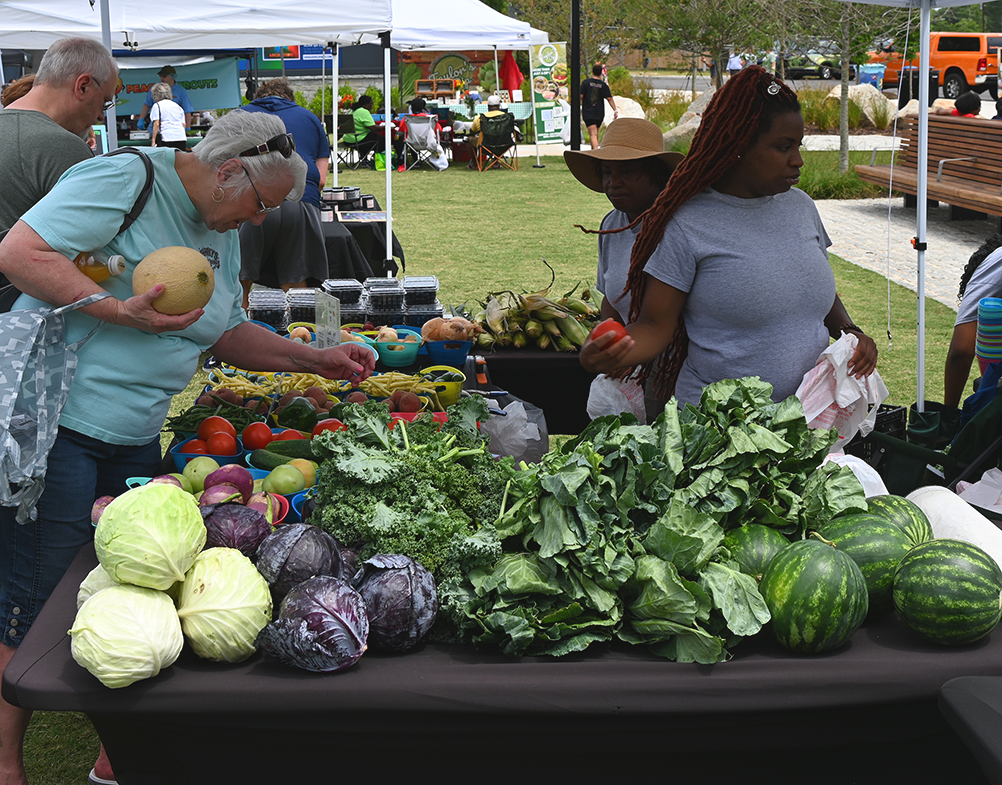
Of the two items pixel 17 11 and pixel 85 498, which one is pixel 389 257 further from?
pixel 85 498

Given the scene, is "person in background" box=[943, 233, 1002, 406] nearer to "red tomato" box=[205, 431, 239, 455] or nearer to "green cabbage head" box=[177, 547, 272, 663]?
→ "red tomato" box=[205, 431, 239, 455]

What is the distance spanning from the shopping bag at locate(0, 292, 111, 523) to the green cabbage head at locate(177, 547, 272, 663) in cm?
63

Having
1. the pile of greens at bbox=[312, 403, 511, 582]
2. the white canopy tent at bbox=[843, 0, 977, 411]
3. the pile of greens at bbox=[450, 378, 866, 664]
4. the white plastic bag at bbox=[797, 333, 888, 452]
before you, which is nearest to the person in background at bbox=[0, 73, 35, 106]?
the pile of greens at bbox=[312, 403, 511, 582]

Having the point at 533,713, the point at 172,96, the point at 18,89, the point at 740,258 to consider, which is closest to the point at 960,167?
the point at 740,258

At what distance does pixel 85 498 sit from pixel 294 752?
97 cm

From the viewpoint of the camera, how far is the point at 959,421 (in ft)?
12.1

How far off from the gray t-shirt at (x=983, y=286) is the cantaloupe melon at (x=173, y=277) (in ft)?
10.4

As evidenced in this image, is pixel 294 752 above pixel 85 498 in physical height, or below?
below

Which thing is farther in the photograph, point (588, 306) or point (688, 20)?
point (688, 20)

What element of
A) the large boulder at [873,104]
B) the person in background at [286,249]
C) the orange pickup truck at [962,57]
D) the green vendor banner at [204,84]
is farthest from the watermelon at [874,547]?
the orange pickup truck at [962,57]

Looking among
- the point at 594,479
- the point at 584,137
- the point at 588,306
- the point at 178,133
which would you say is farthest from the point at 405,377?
the point at 584,137

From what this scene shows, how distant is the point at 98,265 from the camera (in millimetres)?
2268

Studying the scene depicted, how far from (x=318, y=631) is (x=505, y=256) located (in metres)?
9.18

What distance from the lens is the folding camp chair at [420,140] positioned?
18234 mm
